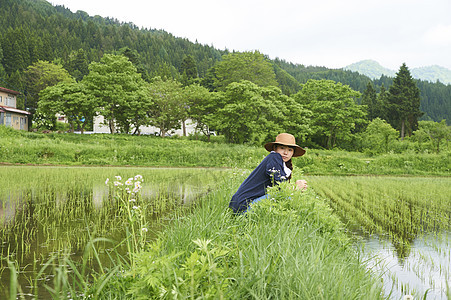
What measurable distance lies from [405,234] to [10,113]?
40886mm

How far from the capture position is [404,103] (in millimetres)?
45219

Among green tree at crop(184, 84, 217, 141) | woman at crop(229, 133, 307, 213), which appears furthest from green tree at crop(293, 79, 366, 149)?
woman at crop(229, 133, 307, 213)

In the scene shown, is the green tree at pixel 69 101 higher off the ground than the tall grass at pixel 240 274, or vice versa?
the green tree at pixel 69 101

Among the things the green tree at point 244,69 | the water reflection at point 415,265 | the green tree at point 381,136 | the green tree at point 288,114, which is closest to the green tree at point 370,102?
the green tree at point 381,136

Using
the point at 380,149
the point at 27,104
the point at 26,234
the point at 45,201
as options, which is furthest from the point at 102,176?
the point at 27,104

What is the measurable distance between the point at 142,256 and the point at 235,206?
8.41ft

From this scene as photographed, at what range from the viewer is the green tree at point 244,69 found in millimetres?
43156

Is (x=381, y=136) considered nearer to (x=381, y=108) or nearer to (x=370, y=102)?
(x=381, y=108)

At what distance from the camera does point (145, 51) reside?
311 ft

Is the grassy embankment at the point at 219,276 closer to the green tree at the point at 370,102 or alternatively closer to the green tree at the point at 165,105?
the green tree at the point at 165,105

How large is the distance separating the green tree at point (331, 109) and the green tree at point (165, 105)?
1368 cm

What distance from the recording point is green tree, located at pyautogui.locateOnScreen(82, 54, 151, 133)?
30.9 m

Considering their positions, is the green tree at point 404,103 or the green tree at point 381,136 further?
the green tree at point 404,103

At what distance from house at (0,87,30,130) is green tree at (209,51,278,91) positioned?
23193 millimetres
